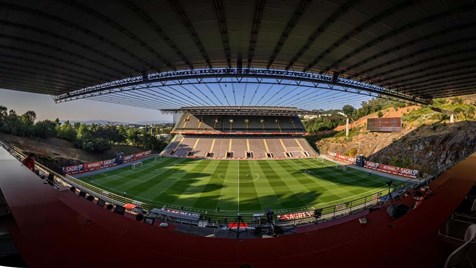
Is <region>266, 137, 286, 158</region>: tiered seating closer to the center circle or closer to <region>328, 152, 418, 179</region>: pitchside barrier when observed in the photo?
<region>328, 152, 418, 179</region>: pitchside barrier

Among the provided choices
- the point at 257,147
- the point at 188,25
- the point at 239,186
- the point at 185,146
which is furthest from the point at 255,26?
the point at 185,146

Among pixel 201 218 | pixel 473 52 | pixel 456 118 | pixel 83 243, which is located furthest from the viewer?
pixel 456 118

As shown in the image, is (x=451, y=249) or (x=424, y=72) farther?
(x=424, y=72)

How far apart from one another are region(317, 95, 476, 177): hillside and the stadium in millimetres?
318

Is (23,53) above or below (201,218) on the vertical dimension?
above

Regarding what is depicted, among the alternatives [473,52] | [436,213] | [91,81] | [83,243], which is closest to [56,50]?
[91,81]

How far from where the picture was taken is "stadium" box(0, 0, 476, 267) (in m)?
1.96

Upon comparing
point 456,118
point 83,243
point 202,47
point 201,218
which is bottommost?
point 201,218

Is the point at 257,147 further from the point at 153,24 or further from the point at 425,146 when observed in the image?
the point at 153,24

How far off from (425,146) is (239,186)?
1275 inches

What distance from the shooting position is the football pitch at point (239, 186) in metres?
20.4

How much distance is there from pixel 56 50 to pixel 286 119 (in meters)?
54.0

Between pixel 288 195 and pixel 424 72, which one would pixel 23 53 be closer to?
pixel 288 195

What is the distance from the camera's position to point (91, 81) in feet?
70.9
